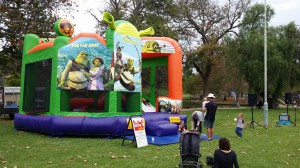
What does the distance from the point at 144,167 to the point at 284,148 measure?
16.7ft

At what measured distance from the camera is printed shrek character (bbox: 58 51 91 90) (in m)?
13.5

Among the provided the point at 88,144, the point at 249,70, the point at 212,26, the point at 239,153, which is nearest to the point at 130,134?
the point at 88,144

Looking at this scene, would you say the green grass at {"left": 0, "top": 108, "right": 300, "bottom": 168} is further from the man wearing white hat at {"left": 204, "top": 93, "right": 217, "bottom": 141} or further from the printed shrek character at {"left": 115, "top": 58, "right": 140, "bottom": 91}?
the printed shrek character at {"left": 115, "top": 58, "right": 140, "bottom": 91}

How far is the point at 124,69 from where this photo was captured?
13969 millimetres

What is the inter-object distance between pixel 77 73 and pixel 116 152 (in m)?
4.82

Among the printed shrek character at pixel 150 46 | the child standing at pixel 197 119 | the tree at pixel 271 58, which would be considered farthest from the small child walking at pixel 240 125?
the tree at pixel 271 58

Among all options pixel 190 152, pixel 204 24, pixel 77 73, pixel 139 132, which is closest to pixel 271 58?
pixel 204 24

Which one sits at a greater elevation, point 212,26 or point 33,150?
point 212,26

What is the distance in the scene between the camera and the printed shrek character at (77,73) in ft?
44.4

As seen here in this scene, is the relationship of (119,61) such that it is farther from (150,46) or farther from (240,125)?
(240,125)

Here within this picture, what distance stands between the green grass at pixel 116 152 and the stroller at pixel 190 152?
23.6 inches

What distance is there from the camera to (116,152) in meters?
9.91

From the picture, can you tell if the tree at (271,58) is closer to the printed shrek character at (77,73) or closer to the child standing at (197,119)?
the child standing at (197,119)

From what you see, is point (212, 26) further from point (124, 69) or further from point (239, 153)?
point (239, 153)
